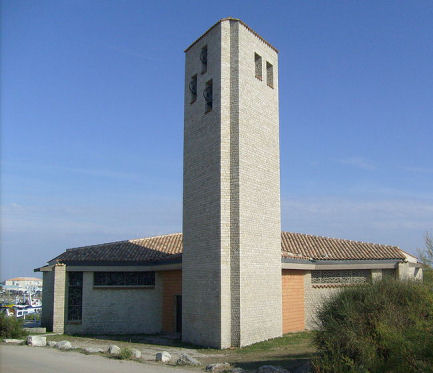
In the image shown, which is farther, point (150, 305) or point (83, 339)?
point (150, 305)

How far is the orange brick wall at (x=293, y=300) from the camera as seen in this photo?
20673mm

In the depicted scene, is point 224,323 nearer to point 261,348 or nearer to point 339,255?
point 261,348

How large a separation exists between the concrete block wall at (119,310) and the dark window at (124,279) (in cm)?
29

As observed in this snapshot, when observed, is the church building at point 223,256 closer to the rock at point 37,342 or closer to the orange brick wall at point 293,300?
the orange brick wall at point 293,300

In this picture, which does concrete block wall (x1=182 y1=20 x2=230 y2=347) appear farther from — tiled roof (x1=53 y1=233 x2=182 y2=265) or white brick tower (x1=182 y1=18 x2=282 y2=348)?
tiled roof (x1=53 y1=233 x2=182 y2=265)

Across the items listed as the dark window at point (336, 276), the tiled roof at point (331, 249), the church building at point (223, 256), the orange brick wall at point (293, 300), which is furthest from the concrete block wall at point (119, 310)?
the dark window at point (336, 276)

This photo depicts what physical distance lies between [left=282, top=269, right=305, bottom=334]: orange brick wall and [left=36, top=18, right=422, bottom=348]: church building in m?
0.05

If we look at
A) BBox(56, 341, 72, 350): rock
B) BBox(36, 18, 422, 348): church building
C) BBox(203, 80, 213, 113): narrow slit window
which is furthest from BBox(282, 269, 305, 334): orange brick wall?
BBox(56, 341, 72, 350): rock

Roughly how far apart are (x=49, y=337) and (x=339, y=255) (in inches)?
578

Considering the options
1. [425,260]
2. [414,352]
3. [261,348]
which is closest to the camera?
[414,352]

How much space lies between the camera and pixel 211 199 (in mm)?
17844

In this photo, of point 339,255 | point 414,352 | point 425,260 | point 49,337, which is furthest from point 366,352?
point 49,337

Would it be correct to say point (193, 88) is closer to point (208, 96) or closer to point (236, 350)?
point (208, 96)

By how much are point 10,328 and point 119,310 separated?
203 inches
